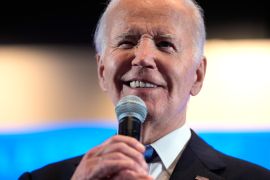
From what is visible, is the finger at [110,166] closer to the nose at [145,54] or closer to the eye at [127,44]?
the nose at [145,54]

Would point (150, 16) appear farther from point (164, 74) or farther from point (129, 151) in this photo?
point (129, 151)

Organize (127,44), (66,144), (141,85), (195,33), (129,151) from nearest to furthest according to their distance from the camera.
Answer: (129,151) → (141,85) → (127,44) → (195,33) → (66,144)

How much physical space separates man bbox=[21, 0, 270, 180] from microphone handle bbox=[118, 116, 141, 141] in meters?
0.33

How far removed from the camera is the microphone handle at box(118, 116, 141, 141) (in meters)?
1.12

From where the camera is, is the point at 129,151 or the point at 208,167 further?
the point at 208,167

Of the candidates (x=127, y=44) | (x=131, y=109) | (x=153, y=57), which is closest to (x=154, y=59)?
(x=153, y=57)

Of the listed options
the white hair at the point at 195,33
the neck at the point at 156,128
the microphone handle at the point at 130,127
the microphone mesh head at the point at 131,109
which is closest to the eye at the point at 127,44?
the white hair at the point at 195,33

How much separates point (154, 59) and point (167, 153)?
344 millimetres

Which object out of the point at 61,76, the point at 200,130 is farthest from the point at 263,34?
the point at 61,76

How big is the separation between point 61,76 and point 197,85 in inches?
54.7

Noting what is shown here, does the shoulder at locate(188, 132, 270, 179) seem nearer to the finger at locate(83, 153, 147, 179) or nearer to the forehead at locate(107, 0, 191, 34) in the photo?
the forehead at locate(107, 0, 191, 34)

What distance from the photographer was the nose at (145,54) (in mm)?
1481

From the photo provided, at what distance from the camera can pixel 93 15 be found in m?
3.02

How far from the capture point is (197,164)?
160cm
